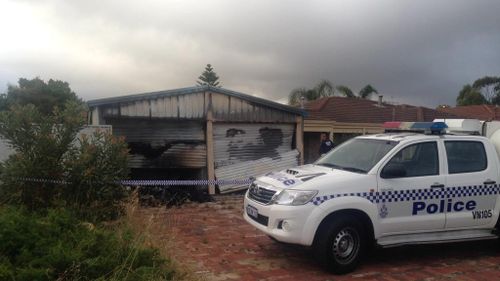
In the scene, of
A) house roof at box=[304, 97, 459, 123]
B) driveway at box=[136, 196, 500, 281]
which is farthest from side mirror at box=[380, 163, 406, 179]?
house roof at box=[304, 97, 459, 123]

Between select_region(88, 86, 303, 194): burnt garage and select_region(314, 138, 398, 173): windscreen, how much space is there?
5708mm

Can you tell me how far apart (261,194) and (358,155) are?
1.57 m

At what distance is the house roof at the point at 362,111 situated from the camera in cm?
2275

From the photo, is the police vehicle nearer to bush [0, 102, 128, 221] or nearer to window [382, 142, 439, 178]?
window [382, 142, 439, 178]

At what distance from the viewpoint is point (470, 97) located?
43.8m

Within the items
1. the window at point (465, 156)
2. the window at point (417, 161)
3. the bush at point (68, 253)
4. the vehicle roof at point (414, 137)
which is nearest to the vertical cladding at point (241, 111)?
the vehicle roof at point (414, 137)

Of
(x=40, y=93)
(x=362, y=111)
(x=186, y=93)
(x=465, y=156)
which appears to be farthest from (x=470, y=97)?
(x=465, y=156)

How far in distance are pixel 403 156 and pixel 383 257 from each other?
149 cm

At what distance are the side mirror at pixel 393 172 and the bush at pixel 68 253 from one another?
298cm

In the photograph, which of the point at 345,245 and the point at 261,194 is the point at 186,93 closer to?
the point at 261,194

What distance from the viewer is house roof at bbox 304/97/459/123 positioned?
896 inches

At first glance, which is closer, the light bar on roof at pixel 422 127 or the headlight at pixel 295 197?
the headlight at pixel 295 197

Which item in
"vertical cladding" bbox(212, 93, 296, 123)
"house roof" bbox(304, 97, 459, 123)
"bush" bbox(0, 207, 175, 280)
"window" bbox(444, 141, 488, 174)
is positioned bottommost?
"bush" bbox(0, 207, 175, 280)

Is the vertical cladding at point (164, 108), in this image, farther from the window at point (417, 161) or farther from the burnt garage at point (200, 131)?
the window at point (417, 161)
